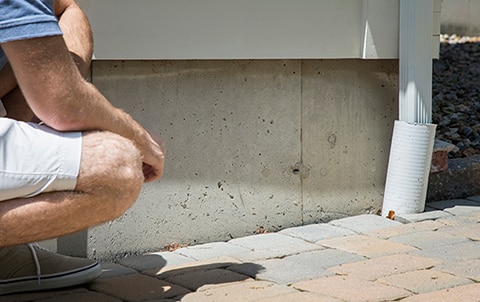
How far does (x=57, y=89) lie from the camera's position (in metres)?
2.55

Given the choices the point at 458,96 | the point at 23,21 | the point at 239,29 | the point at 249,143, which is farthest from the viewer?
the point at 458,96

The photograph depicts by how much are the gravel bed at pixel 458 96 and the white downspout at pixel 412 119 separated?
3.12 ft

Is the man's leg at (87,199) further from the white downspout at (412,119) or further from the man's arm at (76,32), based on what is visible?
the white downspout at (412,119)

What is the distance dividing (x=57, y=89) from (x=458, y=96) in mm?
5205

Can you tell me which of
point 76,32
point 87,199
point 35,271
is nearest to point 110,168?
point 87,199

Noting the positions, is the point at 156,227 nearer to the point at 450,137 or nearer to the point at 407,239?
the point at 407,239

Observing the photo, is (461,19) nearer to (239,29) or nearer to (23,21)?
(239,29)

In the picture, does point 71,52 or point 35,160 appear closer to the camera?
point 35,160

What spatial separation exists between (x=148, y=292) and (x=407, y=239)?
1.36 meters

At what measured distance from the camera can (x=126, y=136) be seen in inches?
111

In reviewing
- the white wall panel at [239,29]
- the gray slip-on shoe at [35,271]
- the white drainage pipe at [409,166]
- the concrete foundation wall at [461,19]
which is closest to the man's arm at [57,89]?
the gray slip-on shoe at [35,271]

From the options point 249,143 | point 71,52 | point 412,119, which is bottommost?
point 249,143

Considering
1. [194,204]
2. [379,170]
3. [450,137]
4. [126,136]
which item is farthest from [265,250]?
[450,137]

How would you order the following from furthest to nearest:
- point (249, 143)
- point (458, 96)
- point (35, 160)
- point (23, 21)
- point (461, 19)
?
point (461, 19)
point (458, 96)
point (249, 143)
point (35, 160)
point (23, 21)
